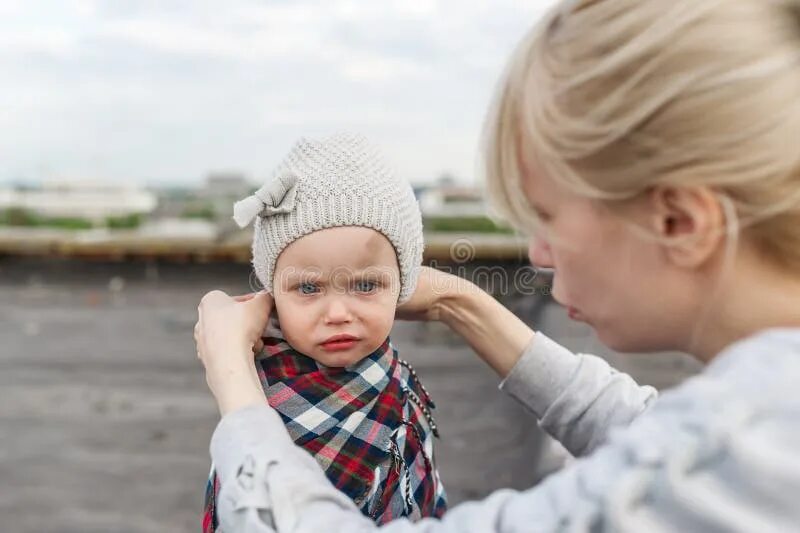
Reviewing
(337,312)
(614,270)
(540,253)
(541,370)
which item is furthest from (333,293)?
(614,270)

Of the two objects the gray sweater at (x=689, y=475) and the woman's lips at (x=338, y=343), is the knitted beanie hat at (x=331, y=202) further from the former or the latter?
the gray sweater at (x=689, y=475)

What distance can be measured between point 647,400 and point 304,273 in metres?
0.68

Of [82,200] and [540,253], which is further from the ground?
[540,253]

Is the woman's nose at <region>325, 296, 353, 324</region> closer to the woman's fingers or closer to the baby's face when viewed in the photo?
the baby's face

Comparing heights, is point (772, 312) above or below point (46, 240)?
above

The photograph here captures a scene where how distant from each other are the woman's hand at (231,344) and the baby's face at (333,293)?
0.20 feet

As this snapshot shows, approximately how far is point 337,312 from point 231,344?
27 cm

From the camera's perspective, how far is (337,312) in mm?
1481

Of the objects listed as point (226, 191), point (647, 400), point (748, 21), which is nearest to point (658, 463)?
point (748, 21)

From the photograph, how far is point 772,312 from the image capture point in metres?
0.82

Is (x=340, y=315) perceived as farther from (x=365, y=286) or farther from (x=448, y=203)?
(x=448, y=203)

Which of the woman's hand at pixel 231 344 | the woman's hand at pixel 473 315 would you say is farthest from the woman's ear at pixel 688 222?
the woman's hand at pixel 473 315

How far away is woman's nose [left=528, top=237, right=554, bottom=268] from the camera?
39.1 inches

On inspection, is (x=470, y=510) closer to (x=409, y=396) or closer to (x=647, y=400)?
(x=647, y=400)
